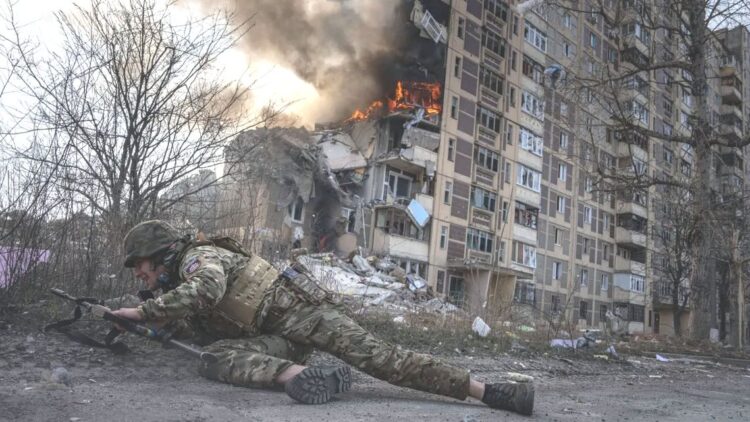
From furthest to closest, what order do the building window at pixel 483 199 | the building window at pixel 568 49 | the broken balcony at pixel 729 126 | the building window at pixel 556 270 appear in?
the building window at pixel 568 49 → the building window at pixel 556 270 → the building window at pixel 483 199 → the broken balcony at pixel 729 126

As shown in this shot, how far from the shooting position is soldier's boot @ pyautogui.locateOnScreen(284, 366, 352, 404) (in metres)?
2.82

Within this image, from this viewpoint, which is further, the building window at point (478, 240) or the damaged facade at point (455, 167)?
the building window at point (478, 240)

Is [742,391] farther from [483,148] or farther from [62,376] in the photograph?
[483,148]

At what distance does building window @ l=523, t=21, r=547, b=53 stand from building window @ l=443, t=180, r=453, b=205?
469 inches

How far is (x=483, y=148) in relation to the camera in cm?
3133

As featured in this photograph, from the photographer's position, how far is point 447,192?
2909cm

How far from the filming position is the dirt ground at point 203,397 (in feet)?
8.41

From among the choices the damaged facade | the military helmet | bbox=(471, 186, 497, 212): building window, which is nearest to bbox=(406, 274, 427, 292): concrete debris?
the damaged facade

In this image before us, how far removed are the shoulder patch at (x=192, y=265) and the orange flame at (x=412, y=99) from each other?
26064mm

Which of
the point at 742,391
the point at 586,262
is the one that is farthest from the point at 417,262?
the point at 742,391

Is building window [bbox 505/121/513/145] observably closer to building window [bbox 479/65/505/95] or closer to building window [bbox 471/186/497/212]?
building window [bbox 479/65/505/95]

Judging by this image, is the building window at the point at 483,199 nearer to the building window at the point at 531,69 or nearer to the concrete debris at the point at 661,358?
the building window at the point at 531,69

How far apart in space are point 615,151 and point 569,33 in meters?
8.88

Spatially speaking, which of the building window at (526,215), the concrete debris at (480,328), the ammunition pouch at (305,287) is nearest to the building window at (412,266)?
the building window at (526,215)
